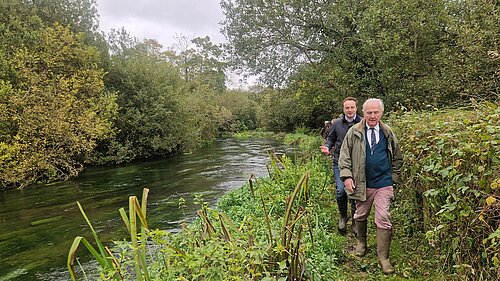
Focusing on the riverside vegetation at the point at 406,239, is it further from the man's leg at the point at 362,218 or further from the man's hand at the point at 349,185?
the man's hand at the point at 349,185

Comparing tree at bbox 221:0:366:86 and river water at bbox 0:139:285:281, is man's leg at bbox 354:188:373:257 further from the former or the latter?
tree at bbox 221:0:366:86

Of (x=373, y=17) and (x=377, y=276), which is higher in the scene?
(x=373, y=17)

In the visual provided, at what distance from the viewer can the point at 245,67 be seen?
1738cm

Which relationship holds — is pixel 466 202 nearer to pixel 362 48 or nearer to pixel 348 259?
pixel 348 259

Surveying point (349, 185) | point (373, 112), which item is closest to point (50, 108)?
point (349, 185)

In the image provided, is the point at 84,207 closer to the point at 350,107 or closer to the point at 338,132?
the point at 338,132

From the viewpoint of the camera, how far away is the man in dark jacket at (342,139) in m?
5.45

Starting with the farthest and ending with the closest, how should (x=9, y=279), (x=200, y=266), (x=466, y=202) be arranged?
(x=9, y=279) → (x=466, y=202) → (x=200, y=266)

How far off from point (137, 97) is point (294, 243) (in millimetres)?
21730

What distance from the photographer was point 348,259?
14.5 feet

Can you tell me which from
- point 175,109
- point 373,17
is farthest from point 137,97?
point 373,17

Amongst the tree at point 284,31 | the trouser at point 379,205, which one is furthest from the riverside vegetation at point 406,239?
the tree at point 284,31

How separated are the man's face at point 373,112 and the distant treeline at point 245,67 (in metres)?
3.49

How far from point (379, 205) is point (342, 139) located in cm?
161
